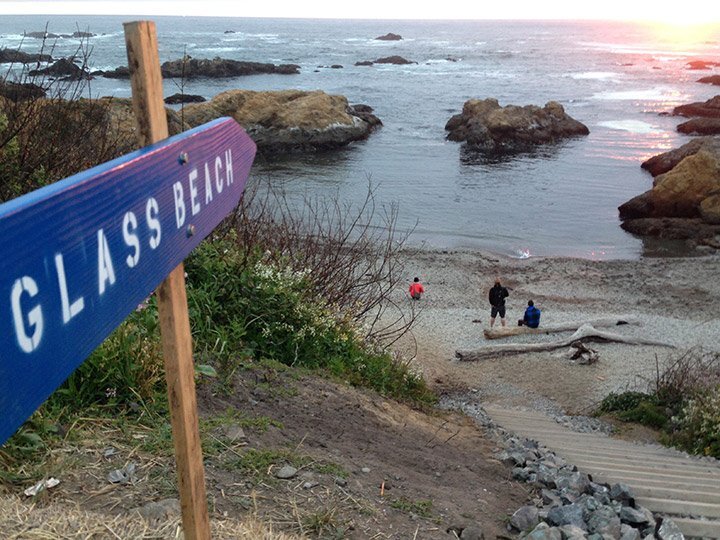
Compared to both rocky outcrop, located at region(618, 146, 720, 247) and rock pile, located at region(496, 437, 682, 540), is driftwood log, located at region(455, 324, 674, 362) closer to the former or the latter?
rock pile, located at region(496, 437, 682, 540)

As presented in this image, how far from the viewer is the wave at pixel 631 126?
4697 cm

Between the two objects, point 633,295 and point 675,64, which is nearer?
point 633,295

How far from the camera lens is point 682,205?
2778 centimetres

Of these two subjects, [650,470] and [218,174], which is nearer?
[218,174]

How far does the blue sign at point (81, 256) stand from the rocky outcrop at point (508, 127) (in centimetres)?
3943

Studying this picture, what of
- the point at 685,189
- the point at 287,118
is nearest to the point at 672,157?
the point at 685,189

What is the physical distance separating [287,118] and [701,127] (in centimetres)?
2623

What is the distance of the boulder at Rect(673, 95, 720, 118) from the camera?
48.8 m

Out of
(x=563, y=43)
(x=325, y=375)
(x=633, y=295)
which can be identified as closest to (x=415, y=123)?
(x=633, y=295)

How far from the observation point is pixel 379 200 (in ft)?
99.3

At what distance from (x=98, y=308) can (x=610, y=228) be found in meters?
28.5

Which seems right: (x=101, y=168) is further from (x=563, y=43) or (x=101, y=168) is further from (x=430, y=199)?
(x=563, y=43)

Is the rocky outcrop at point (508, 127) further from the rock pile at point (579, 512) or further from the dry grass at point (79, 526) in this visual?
the dry grass at point (79, 526)

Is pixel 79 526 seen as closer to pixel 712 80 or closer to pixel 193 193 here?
pixel 193 193
